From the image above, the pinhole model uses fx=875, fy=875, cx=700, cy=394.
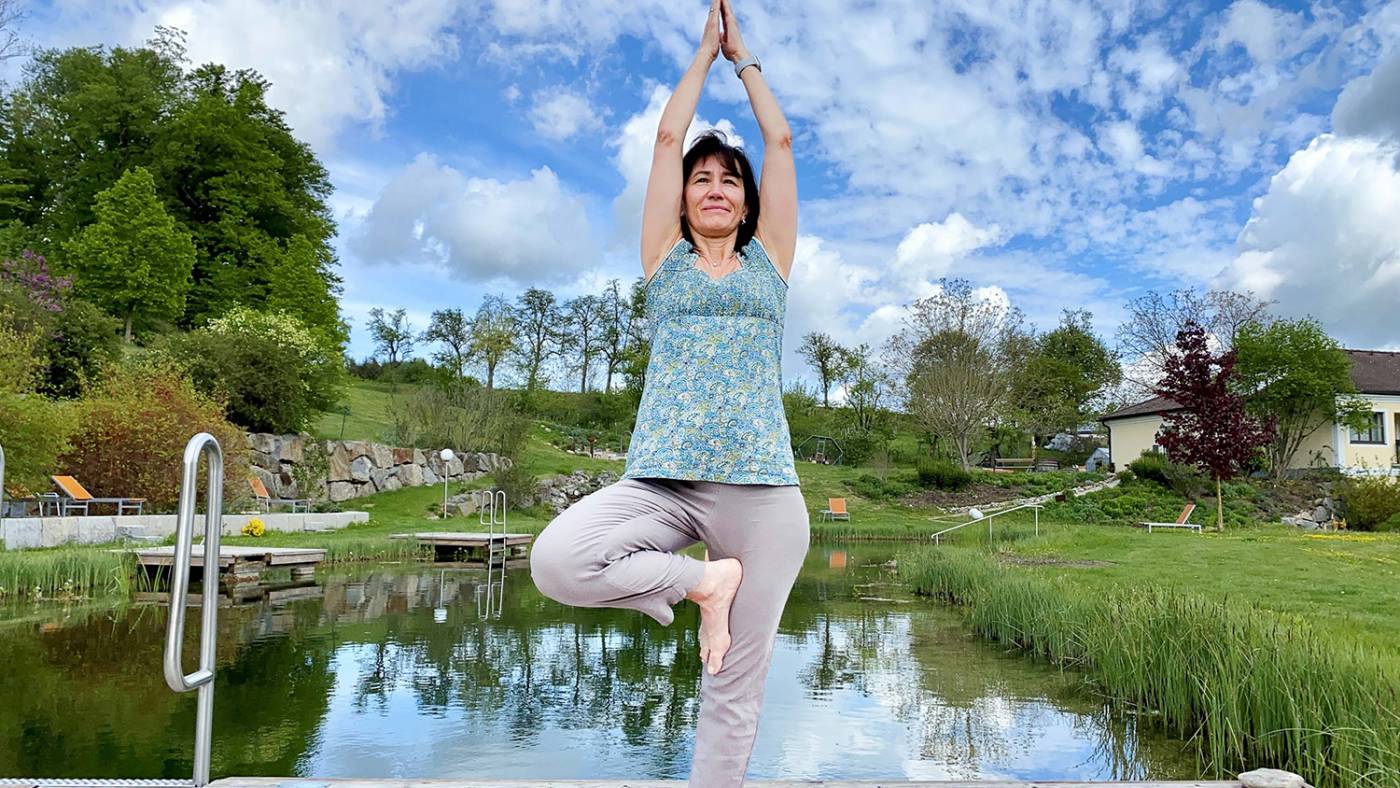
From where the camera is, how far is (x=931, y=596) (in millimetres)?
10109

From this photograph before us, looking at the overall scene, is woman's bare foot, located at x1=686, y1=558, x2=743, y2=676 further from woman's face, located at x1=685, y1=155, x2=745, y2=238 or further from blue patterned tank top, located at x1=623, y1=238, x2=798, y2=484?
woman's face, located at x1=685, y1=155, x2=745, y2=238

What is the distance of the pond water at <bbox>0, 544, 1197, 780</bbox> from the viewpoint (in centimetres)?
407

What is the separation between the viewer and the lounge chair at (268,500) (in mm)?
15258

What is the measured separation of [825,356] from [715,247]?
30940 millimetres

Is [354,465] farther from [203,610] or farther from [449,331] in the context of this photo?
[203,610]

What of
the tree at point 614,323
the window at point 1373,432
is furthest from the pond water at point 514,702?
the tree at point 614,323

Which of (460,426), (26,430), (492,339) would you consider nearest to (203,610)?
(26,430)

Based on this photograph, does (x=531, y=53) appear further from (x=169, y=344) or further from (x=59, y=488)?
(x=169, y=344)

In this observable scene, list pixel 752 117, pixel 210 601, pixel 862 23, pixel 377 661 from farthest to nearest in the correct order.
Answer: pixel 377 661 < pixel 862 23 < pixel 210 601 < pixel 752 117

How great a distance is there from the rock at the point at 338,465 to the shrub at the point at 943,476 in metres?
15.1

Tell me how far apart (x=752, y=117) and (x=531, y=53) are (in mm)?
7594

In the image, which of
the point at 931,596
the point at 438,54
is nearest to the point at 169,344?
the point at 438,54

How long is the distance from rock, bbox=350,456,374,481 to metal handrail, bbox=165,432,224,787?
16.9 metres

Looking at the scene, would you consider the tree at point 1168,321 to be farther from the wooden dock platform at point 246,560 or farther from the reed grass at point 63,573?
the reed grass at point 63,573
